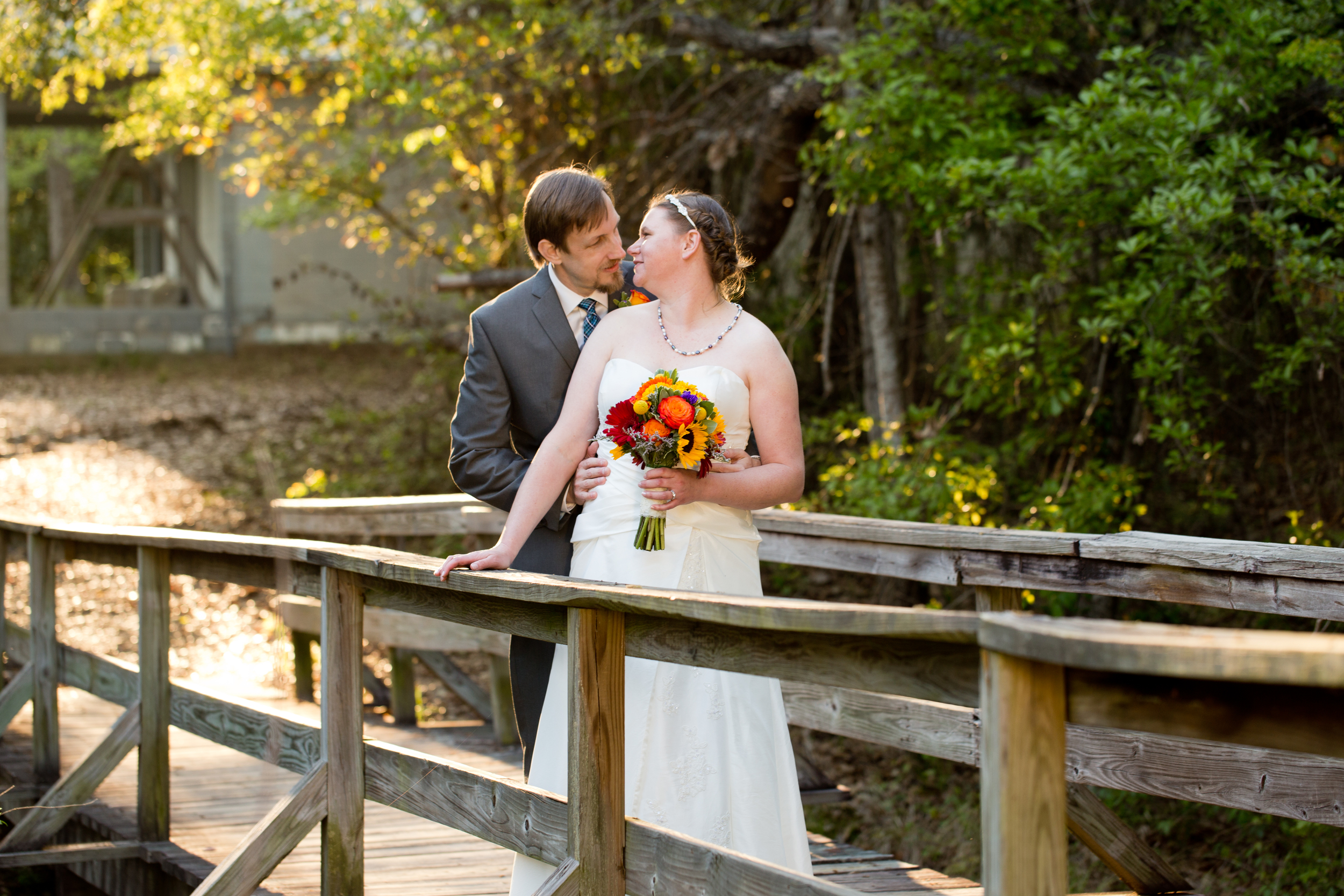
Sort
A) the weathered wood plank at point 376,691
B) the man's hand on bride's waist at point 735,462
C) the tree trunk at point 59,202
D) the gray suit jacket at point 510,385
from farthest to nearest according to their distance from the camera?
the tree trunk at point 59,202
the weathered wood plank at point 376,691
the gray suit jacket at point 510,385
the man's hand on bride's waist at point 735,462

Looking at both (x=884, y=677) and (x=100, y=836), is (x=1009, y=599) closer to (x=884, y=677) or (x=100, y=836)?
(x=884, y=677)

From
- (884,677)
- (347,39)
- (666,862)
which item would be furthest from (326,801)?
(347,39)

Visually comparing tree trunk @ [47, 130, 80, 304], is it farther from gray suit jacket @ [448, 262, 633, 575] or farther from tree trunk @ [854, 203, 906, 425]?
gray suit jacket @ [448, 262, 633, 575]

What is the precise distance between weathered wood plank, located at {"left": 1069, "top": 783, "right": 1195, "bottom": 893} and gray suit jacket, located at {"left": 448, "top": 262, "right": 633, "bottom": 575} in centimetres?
162

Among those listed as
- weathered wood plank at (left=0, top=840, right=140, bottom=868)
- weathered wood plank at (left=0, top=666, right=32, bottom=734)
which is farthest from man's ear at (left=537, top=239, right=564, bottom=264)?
weathered wood plank at (left=0, top=666, right=32, bottom=734)

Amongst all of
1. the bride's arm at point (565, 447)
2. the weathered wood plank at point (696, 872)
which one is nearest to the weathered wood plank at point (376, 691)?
the bride's arm at point (565, 447)

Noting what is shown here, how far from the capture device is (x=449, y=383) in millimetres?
10891

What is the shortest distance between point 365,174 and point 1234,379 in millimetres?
6971

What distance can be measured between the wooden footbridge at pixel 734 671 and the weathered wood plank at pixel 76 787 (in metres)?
0.01

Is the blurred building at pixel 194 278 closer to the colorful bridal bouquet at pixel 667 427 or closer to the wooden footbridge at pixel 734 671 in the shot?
the wooden footbridge at pixel 734 671

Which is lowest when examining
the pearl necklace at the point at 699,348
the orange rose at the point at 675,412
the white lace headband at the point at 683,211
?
the orange rose at the point at 675,412

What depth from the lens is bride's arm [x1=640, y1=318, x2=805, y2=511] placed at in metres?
3.14

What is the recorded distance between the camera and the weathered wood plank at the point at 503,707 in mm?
5797

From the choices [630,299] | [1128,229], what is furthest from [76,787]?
[1128,229]
